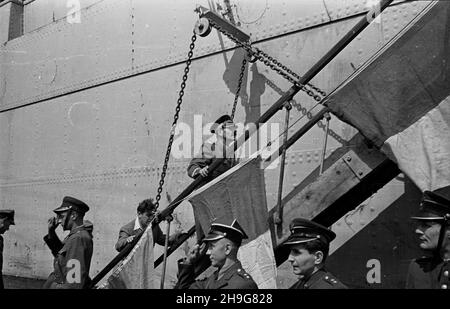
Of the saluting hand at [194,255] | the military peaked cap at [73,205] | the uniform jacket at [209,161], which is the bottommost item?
the saluting hand at [194,255]

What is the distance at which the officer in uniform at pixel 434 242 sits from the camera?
111 inches

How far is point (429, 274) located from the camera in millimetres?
2846

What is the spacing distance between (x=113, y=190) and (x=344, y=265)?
3.24 m

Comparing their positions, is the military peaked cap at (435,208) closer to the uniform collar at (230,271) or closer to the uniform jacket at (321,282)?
the uniform jacket at (321,282)

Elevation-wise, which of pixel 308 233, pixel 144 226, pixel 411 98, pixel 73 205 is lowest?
pixel 308 233

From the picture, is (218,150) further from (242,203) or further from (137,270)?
(137,270)

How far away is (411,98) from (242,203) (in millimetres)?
1358

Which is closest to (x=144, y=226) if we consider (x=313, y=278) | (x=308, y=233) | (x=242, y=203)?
(x=242, y=203)

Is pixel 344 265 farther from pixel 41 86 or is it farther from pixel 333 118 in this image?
pixel 41 86

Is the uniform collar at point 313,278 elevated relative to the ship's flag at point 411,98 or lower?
lower

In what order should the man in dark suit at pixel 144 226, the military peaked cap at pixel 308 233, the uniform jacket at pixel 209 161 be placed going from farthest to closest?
the man in dark suit at pixel 144 226
the uniform jacket at pixel 209 161
the military peaked cap at pixel 308 233

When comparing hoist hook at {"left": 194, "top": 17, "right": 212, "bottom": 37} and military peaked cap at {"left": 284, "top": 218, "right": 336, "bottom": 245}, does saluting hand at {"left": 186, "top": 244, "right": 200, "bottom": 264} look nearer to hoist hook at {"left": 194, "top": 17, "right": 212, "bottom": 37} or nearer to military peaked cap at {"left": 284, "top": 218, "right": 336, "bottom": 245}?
military peaked cap at {"left": 284, "top": 218, "right": 336, "bottom": 245}

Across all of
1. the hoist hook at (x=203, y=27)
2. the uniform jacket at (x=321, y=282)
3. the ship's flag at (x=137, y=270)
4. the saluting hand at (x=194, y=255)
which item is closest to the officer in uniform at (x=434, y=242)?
the uniform jacket at (x=321, y=282)

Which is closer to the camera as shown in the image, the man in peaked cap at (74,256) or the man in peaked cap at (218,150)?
the man in peaked cap at (74,256)
